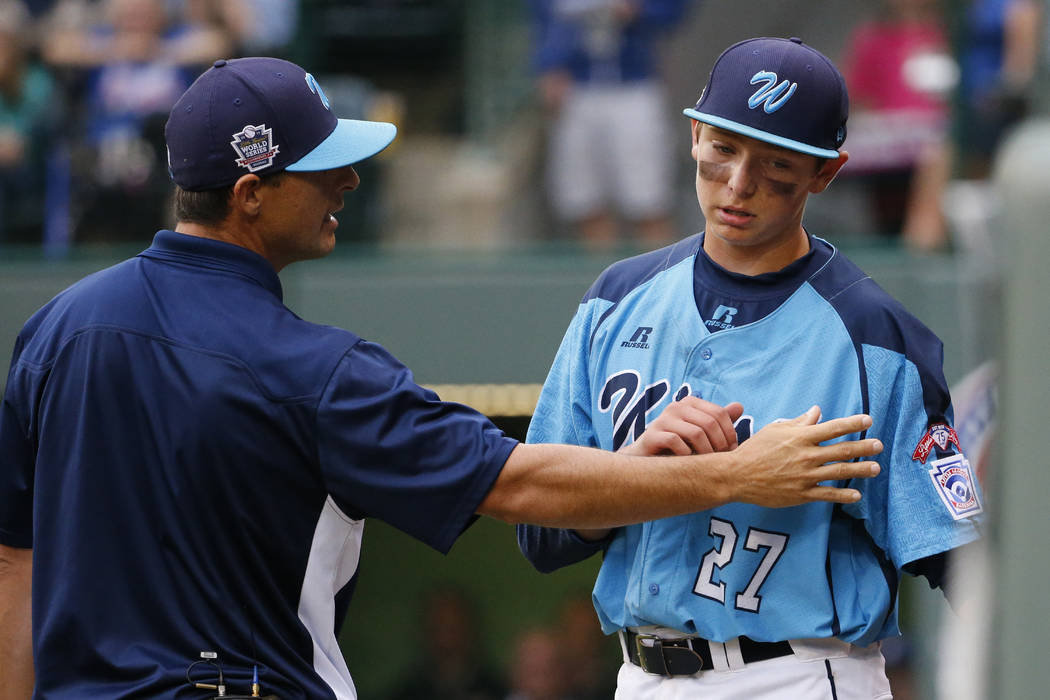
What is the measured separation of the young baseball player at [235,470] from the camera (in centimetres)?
243

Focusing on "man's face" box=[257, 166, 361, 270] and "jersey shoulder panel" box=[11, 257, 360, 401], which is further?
"man's face" box=[257, 166, 361, 270]

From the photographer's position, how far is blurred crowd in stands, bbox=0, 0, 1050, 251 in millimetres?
6977

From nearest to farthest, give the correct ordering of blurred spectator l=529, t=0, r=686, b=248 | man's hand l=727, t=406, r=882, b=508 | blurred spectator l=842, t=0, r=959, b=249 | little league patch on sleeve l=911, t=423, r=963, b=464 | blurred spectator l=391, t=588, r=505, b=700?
1. man's hand l=727, t=406, r=882, b=508
2. little league patch on sleeve l=911, t=423, r=963, b=464
3. blurred spectator l=842, t=0, r=959, b=249
4. blurred spectator l=529, t=0, r=686, b=248
5. blurred spectator l=391, t=588, r=505, b=700

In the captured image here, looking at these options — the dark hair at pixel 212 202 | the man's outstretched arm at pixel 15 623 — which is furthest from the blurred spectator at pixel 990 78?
the man's outstretched arm at pixel 15 623

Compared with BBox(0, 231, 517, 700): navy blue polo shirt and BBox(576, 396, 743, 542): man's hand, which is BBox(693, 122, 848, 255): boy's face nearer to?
BBox(576, 396, 743, 542): man's hand

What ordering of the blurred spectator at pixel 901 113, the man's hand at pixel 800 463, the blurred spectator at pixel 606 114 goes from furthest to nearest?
the blurred spectator at pixel 606 114 < the blurred spectator at pixel 901 113 < the man's hand at pixel 800 463

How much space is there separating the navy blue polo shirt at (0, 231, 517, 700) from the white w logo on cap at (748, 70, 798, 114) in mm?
783

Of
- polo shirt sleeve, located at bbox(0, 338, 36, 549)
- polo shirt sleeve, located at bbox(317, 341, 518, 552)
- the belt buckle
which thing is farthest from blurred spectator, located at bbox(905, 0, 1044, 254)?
polo shirt sleeve, located at bbox(0, 338, 36, 549)

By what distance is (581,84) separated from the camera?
742cm

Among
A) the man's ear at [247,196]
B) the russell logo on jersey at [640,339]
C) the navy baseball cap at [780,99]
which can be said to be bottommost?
the russell logo on jersey at [640,339]

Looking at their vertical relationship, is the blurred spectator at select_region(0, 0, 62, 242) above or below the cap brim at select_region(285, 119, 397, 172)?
below

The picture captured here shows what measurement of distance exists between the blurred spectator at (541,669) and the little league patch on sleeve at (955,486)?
6611 mm

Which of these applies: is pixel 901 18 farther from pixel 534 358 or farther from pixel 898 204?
pixel 534 358

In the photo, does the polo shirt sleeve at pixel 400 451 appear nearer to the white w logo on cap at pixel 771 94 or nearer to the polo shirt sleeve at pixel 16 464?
the polo shirt sleeve at pixel 16 464
